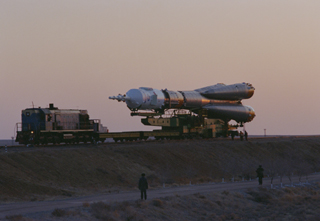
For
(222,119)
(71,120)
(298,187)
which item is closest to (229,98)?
(222,119)

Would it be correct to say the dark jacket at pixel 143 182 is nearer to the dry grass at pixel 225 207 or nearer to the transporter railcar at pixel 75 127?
the dry grass at pixel 225 207

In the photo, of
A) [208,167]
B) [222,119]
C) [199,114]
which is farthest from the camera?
[222,119]

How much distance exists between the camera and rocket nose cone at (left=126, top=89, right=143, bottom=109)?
59.1m

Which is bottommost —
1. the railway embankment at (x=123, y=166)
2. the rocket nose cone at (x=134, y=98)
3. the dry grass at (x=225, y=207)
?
the dry grass at (x=225, y=207)

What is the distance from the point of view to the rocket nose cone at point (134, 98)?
59141 millimetres

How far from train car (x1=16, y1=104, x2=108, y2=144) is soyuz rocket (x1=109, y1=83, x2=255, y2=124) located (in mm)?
5420

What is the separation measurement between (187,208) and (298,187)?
13249 mm

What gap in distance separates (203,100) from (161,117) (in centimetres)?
821

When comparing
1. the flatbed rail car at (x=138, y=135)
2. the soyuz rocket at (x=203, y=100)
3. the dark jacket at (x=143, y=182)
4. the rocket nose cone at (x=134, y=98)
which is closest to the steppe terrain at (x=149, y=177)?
the dark jacket at (x=143, y=182)

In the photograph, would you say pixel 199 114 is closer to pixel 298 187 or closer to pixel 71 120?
pixel 71 120

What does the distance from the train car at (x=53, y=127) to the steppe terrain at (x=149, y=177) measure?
531 centimetres

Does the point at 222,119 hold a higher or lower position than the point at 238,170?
higher

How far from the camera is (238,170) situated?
54938mm

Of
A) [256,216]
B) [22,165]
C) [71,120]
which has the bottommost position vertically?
[256,216]
